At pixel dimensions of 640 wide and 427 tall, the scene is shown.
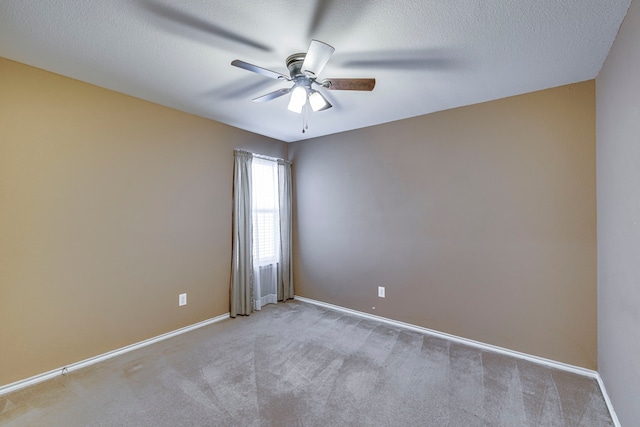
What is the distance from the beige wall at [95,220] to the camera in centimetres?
205

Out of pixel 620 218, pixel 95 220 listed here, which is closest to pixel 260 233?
pixel 95 220

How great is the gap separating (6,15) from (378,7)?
204 cm

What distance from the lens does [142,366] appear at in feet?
7.69

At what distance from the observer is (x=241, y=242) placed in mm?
3523

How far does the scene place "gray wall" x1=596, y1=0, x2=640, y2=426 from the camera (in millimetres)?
1448

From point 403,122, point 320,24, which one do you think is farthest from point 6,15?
point 403,122

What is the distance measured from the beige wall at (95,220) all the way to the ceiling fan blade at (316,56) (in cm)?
193

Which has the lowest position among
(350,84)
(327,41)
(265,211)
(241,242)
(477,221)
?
(241,242)

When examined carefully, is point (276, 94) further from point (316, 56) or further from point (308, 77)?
point (316, 56)

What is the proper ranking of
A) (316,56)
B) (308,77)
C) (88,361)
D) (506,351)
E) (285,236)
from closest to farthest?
1. (316,56)
2. (308,77)
3. (88,361)
4. (506,351)
5. (285,236)

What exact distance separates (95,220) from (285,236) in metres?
2.21

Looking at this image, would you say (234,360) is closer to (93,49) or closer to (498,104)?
(93,49)

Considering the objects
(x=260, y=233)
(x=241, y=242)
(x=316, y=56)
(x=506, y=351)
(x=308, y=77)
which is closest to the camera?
(x=316, y=56)

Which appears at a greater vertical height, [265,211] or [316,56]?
[316,56]
